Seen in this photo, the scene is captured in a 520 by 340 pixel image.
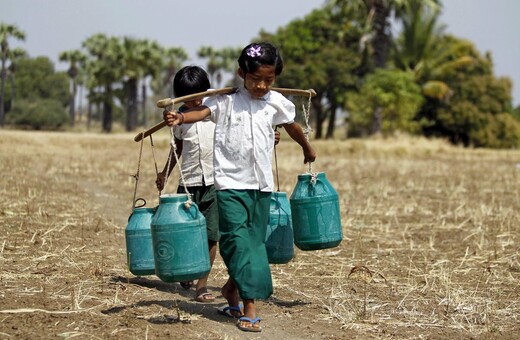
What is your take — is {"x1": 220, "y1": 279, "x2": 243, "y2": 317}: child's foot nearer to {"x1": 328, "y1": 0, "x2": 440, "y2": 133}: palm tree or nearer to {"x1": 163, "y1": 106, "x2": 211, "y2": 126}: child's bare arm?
{"x1": 163, "y1": 106, "x2": 211, "y2": 126}: child's bare arm

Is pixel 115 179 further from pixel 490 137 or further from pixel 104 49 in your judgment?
pixel 104 49

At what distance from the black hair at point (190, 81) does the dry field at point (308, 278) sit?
141cm

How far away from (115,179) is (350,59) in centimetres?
3182

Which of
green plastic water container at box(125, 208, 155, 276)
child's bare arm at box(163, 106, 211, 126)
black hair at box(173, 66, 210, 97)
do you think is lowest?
green plastic water container at box(125, 208, 155, 276)

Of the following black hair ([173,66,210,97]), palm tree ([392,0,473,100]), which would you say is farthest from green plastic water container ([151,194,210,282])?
palm tree ([392,0,473,100])

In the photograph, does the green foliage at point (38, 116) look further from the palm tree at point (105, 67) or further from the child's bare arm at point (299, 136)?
the child's bare arm at point (299, 136)

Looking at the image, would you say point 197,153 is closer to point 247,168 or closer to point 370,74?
point 247,168

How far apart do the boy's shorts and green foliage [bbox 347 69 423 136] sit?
103ft

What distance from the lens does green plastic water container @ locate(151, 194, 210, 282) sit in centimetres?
400

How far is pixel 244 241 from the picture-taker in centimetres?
418

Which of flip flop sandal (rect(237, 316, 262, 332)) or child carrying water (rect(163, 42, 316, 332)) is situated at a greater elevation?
child carrying water (rect(163, 42, 316, 332))

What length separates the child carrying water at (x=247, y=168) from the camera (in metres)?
4.16

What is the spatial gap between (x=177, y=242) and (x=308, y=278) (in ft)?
6.81

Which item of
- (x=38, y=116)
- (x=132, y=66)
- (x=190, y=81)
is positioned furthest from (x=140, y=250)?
(x=38, y=116)
